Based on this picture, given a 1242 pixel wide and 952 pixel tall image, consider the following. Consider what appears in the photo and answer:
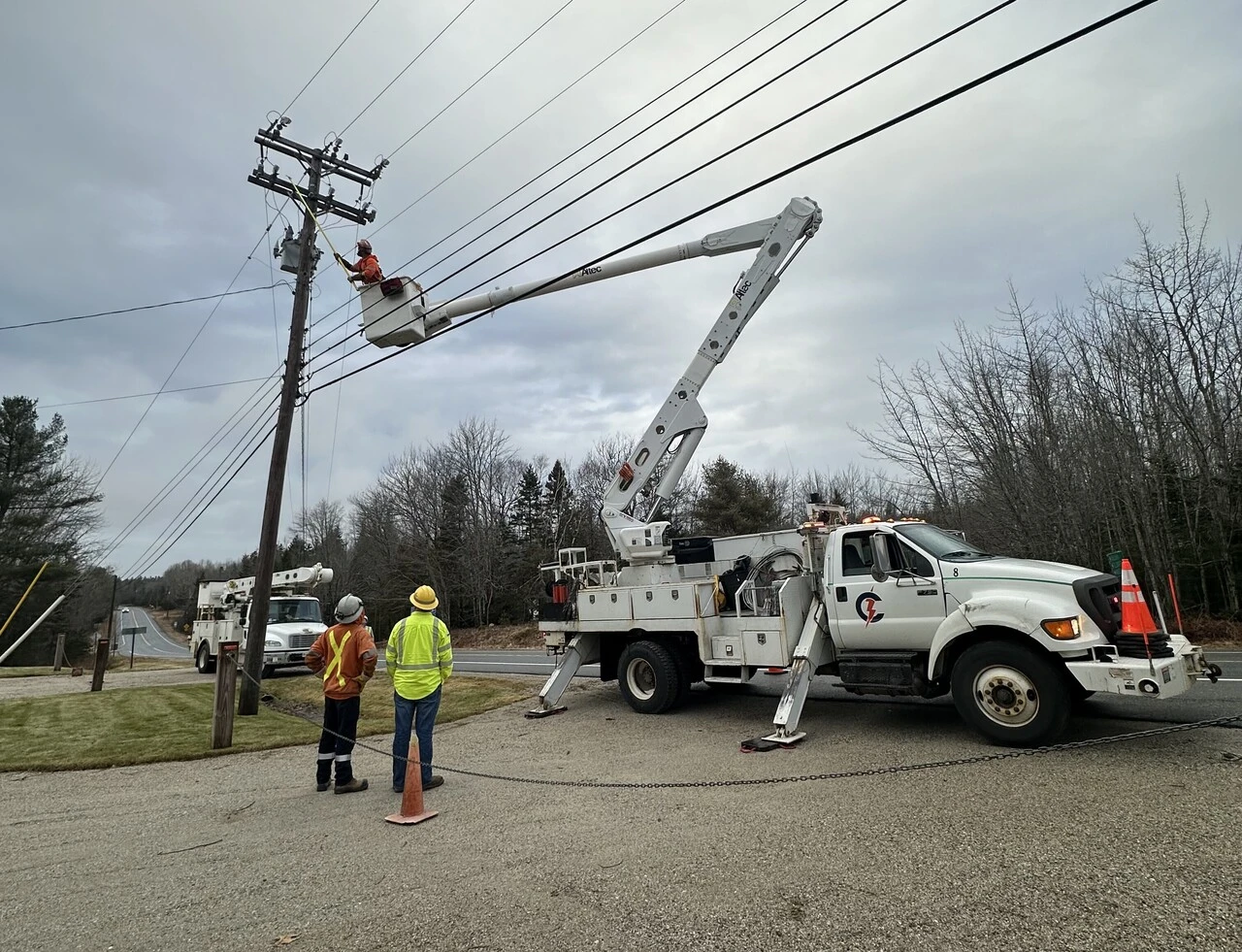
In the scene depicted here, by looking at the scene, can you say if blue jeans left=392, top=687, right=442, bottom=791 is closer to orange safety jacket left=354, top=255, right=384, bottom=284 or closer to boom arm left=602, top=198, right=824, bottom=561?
boom arm left=602, top=198, right=824, bottom=561

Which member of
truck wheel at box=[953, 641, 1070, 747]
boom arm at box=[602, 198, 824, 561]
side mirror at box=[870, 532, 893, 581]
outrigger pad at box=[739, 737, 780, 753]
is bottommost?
outrigger pad at box=[739, 737, 780, 753]

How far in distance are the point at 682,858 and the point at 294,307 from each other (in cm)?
1206

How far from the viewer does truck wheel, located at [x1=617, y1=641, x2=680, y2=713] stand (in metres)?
9.04

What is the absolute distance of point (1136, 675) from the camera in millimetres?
5602

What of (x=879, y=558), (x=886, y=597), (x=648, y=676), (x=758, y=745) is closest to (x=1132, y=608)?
(x=886, y=597)

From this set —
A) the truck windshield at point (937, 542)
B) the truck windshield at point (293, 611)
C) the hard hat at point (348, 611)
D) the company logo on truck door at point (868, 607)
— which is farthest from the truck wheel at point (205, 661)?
the truck windshield at point (937, 542)

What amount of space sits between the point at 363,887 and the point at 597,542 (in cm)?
3466

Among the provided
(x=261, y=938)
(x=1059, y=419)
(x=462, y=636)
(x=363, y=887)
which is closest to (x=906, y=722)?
(x=363, y=887)

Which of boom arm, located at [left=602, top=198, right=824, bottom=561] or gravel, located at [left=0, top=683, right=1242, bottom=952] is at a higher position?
boom arm, located at [left=602, top=198, right=824, bottom=561]

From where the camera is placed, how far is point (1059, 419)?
1925cm

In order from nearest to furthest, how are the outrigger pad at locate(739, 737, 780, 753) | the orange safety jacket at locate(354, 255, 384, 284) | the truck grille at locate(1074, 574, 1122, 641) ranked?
1. the truck grille at locate(1074, 574, 1122, 641)
2. the outrigger pad at locate(739, 737, 780, 753)
3. the orange safety jacket at locate(354, 255, 384, 284)

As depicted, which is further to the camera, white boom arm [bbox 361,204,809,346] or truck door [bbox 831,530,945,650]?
white boom arm [bbox 361,204,809,346]

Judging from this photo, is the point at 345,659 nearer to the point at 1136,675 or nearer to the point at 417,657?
the point at 417,657

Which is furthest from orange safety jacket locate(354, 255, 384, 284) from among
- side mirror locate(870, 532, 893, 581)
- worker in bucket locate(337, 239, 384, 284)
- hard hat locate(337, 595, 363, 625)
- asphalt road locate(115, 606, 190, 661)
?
asphalt road locate(115, 606, 190, 661)
